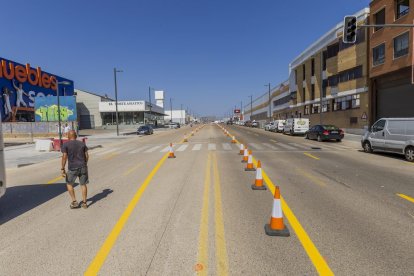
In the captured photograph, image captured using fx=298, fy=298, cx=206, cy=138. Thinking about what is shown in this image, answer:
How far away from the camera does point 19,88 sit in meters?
49.9

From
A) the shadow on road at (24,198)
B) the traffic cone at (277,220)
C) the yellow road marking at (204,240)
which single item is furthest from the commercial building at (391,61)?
the shadow on road at (24,198)

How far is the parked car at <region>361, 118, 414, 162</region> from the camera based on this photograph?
44.6 feet

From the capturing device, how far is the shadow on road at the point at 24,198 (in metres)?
6.43

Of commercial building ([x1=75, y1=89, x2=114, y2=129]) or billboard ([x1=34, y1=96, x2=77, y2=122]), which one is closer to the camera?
billboard ([x1=34, y1=96, x2=77, y2=122])

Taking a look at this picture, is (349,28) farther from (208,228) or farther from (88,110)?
(88,110)

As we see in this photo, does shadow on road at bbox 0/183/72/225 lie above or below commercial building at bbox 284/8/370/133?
below

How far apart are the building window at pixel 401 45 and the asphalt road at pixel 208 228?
23127mm

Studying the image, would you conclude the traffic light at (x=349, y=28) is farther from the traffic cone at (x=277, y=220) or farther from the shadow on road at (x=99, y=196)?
the shadow on road at (x=99, y=196)

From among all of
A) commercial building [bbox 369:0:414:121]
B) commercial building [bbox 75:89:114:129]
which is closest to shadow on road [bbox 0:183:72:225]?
commercial building [bbox 369:0:414:121]

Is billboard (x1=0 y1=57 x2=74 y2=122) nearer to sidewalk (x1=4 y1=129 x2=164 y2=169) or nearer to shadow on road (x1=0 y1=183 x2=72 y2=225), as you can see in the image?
sidewalk (x1=4 y1=129 x2=164 y2=169)

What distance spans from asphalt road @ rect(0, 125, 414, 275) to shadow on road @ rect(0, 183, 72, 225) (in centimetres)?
3

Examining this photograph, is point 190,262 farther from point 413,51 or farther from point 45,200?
point 413,51

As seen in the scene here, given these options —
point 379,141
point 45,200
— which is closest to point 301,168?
point 379,141

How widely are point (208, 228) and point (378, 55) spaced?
110ft
